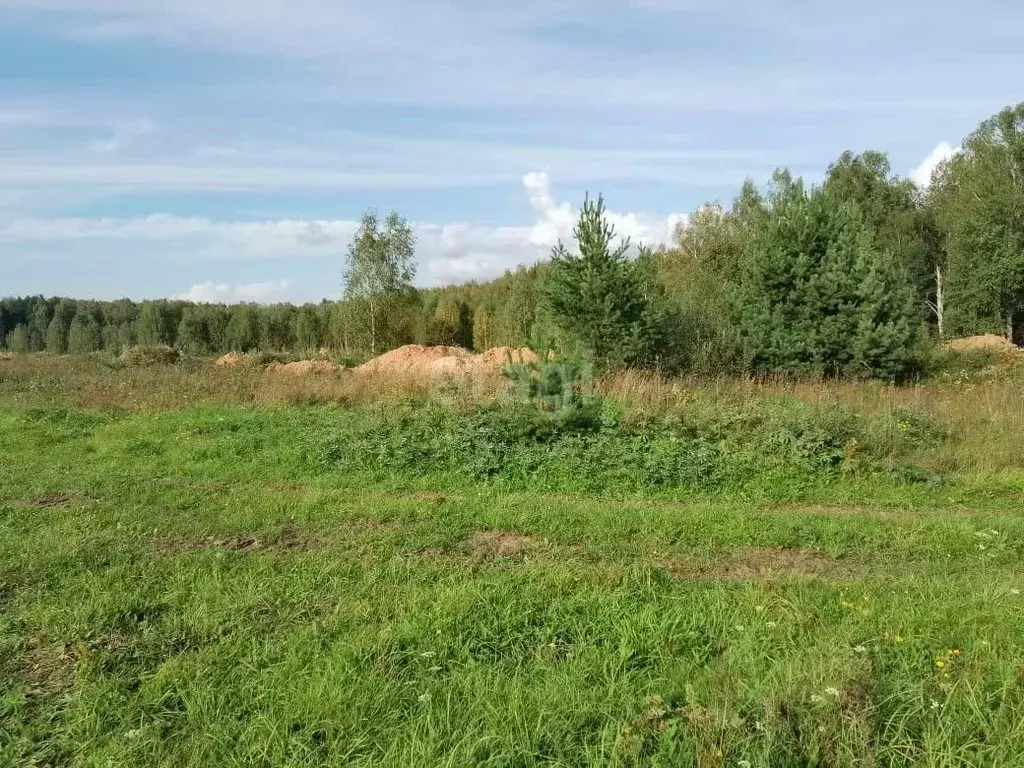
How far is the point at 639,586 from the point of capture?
4.70 meters

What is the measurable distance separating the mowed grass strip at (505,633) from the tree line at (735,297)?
17.3 ft

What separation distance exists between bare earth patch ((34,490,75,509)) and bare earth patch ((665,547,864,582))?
610 centimetres

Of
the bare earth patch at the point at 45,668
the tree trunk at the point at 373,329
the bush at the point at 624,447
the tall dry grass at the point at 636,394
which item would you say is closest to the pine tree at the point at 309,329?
the tree trunk at the point at 373,329

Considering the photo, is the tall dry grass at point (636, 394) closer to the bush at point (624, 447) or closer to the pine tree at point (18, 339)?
the bush at point (624, 447)

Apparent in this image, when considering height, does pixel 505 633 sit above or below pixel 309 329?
below

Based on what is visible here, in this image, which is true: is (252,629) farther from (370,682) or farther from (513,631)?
(513,631)

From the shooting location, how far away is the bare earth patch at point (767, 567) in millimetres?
5168

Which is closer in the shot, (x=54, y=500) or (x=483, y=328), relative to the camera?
(x=54, y=500)

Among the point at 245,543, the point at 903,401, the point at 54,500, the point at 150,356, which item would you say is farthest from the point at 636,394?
the point at 150,356

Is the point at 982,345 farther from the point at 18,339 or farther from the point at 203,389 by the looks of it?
the point at 18,339

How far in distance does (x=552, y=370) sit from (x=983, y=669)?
688 cm

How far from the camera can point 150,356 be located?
2812 centimetres

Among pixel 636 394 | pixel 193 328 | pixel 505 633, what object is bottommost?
pixel 505 633

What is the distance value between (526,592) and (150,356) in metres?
27.7
